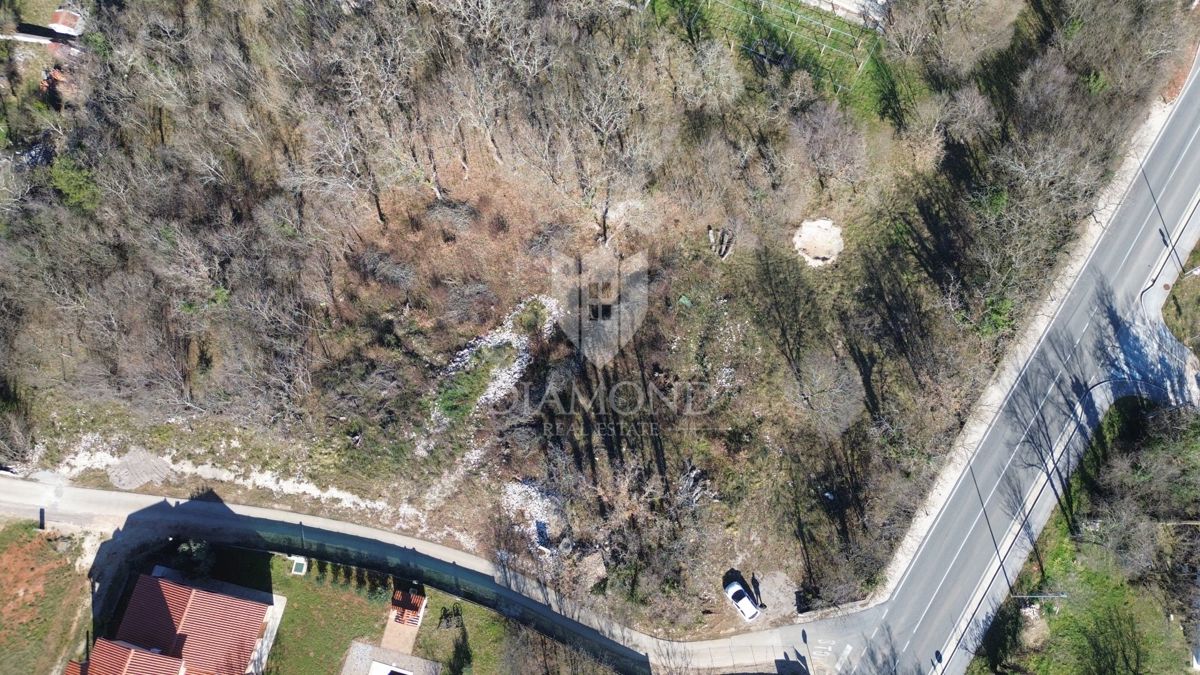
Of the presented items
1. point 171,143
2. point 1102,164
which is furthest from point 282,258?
point 1102,164

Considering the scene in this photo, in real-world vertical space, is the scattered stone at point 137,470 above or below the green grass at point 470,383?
below

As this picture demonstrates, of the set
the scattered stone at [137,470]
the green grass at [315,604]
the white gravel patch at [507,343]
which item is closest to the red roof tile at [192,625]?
the green grass at [315,604]

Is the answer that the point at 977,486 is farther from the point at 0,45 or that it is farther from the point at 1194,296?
the point at 0,45

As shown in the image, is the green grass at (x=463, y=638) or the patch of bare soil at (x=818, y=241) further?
the patch of bare soil at (x=818, y=241)

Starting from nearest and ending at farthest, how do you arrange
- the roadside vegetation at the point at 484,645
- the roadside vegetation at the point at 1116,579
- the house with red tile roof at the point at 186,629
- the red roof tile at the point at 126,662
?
the red roof tile at the point at 126,662 → the house with red tile roof at the point at 186,629 → the roadside vegetation at the point at 484,645 → the roadside vegetation at the point at 1116,579

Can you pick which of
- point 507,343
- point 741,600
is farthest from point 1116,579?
point 507,343

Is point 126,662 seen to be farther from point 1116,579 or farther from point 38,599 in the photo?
point 1116,579
